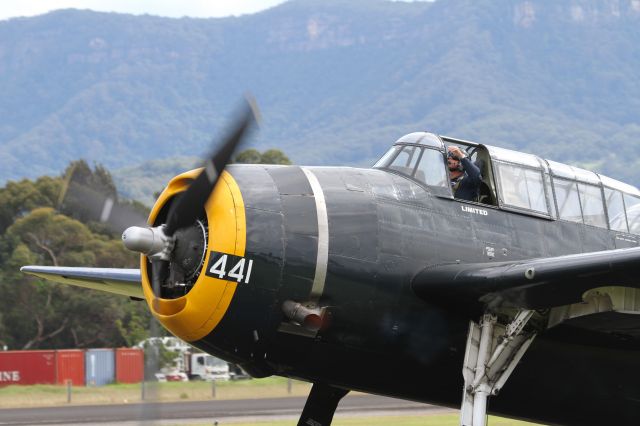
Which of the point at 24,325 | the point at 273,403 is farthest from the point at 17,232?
the point at 273,403

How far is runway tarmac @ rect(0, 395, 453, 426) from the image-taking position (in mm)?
29391

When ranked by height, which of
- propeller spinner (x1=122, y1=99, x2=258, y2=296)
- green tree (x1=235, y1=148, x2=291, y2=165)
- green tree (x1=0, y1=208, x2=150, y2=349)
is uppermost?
green tree (x1=235, y1=148, x2=291, y2=165)

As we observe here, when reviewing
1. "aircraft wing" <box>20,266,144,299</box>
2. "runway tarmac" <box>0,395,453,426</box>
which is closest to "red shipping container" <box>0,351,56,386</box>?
"runway tarmac" <box>0,395,453,426</box>

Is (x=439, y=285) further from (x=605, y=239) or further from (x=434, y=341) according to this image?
(x=605, y=239)

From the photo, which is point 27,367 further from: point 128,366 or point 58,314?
point 58,314

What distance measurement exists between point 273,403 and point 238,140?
26.4 meters

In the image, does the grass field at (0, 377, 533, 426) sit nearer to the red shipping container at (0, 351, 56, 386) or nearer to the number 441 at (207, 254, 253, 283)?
the red shipping container at (0, 351, 56, 386)

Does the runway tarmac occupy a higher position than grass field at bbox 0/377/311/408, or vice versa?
grass field at bbox 0/377/311/408

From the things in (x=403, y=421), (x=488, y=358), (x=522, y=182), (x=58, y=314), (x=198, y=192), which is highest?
(x=58, y=314)

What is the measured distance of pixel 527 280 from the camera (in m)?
12.5

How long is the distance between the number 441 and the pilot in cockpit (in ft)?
10.3

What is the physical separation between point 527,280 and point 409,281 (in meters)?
1.41

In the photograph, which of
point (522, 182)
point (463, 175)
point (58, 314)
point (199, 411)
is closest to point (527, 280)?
point (463, 175)

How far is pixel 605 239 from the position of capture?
15219mm
